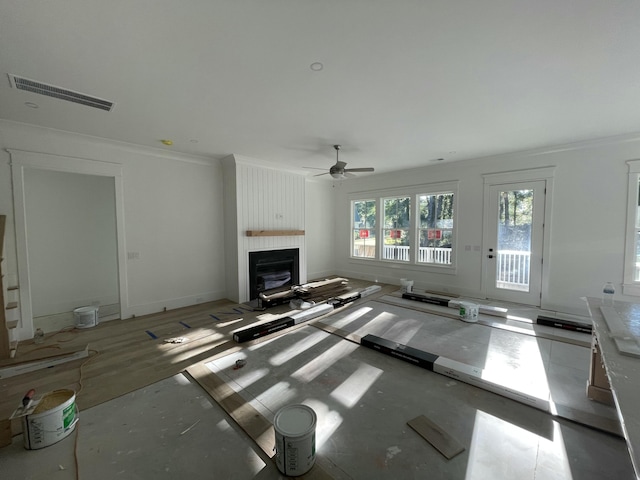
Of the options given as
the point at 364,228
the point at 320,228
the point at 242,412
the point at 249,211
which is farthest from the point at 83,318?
the point at 364,228

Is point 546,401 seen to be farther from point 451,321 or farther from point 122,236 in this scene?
point 122,236

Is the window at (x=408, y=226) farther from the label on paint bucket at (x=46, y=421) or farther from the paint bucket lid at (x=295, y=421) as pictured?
the label on paint bucket at (x=46, y=421)

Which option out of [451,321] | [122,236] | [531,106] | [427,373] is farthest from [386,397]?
[122,236]

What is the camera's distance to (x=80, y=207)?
4996mm

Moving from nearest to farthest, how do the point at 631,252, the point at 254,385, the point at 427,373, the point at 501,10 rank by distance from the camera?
the point at 501,10, the point at 254,385, the point at 427,373, the point at 631,252

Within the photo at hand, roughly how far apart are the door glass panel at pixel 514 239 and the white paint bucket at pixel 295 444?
5.16 m

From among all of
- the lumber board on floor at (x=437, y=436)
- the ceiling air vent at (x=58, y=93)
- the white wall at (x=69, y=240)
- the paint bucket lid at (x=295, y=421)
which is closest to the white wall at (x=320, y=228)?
the white wall at (x=69, y=240)

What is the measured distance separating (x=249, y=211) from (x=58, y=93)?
3.08 meters

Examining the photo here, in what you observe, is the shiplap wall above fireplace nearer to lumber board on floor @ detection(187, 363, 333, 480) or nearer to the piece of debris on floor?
the piece of debris on floor

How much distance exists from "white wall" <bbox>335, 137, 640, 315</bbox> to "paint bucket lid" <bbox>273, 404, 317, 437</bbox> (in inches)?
200

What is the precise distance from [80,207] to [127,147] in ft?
5.88

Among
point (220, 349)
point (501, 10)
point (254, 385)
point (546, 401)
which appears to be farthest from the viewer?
point (220, 349)

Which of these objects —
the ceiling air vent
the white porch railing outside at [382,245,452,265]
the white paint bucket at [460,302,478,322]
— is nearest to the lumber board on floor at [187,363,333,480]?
the ceiling air vent

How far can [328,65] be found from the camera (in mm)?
2236
